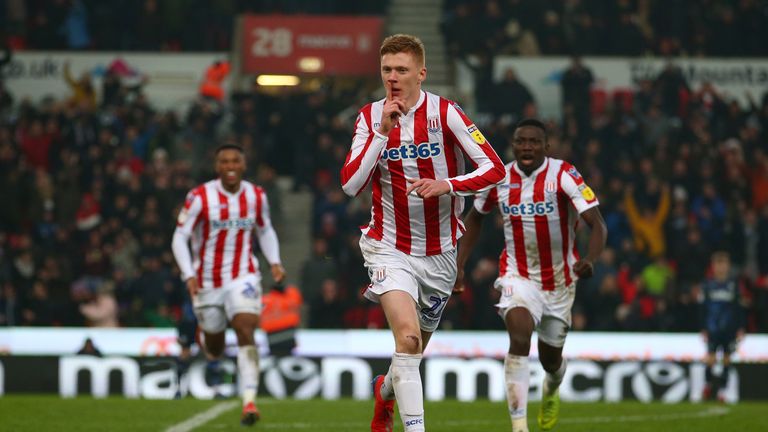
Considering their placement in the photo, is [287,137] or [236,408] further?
[287,137]

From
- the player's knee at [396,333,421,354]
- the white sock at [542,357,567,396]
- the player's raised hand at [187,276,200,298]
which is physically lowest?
the white sock at [542,357,567,396]

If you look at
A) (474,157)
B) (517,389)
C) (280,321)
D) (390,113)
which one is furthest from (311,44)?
(390,113)

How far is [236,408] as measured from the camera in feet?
40.0

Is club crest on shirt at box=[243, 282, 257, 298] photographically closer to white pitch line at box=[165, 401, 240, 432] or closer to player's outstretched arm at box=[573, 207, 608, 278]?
white pitch line at box=[165, 401, 240, 432]

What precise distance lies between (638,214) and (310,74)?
780cm

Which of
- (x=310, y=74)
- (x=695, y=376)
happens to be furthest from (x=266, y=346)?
(x=310, y=74)

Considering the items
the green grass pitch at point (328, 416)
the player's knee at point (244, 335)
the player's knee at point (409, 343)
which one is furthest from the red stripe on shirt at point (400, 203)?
the player's knee at point (244, 335)

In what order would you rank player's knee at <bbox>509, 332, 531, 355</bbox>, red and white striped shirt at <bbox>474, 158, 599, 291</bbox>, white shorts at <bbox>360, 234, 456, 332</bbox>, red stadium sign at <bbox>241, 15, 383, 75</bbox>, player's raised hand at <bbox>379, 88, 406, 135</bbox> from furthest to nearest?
red stadium sign at <bbox>241, 15, 383, 75</bbox>
red and white striped shirt at <bbox>474, 158, 599, 291</bbox>
player's knee at <bbox>509, 332, 531, 355</bbox>
white shorts at <bbox>360, 234, 456, 332</bbox>
player's raised hand at <bbox>379, 88, 406, 135</bbox>

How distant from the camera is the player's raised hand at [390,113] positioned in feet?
23.6

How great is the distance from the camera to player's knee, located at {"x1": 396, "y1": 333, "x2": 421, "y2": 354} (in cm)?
737

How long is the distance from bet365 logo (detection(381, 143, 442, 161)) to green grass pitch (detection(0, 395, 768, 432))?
3.06m

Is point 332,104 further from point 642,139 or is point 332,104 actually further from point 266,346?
point 266,346

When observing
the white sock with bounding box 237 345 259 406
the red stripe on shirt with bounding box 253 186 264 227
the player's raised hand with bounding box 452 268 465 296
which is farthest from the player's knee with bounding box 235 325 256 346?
the player's raised hand with bounding box 452 268 465 296

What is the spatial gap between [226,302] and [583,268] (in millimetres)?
3614
